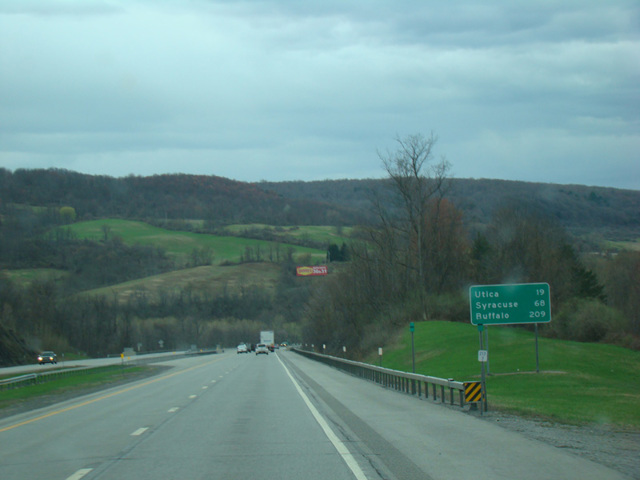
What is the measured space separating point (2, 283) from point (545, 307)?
96009 millimetres

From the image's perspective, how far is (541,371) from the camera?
34.1m

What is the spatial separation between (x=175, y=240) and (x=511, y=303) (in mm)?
166965

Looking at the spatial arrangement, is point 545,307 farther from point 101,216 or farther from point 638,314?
point 101,216

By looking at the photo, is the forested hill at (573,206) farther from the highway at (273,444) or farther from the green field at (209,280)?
the green field at (209,280)

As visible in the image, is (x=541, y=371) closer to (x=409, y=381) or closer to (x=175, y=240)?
(x=409, y=381)

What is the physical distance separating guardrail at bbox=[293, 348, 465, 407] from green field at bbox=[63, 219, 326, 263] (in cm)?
12928

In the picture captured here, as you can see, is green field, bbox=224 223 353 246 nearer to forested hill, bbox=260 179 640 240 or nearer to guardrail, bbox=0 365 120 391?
forested hill, bbox=260 179 640 240

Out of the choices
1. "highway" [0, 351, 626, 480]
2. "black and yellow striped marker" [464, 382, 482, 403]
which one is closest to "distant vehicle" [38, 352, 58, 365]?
"highway" [0, 351, 626, 480]

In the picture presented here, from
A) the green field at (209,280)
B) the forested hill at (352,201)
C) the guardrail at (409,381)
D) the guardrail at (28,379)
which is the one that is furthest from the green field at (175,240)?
the guardrail at (409,381)

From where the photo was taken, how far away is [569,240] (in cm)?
8050

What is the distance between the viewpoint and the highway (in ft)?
33.6

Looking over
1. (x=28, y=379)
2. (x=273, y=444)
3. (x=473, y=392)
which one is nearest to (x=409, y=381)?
(x=473, y=392)

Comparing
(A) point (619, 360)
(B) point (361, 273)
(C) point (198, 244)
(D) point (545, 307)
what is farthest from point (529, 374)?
(C) point (198, 244)

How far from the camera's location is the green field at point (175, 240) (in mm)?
174938
